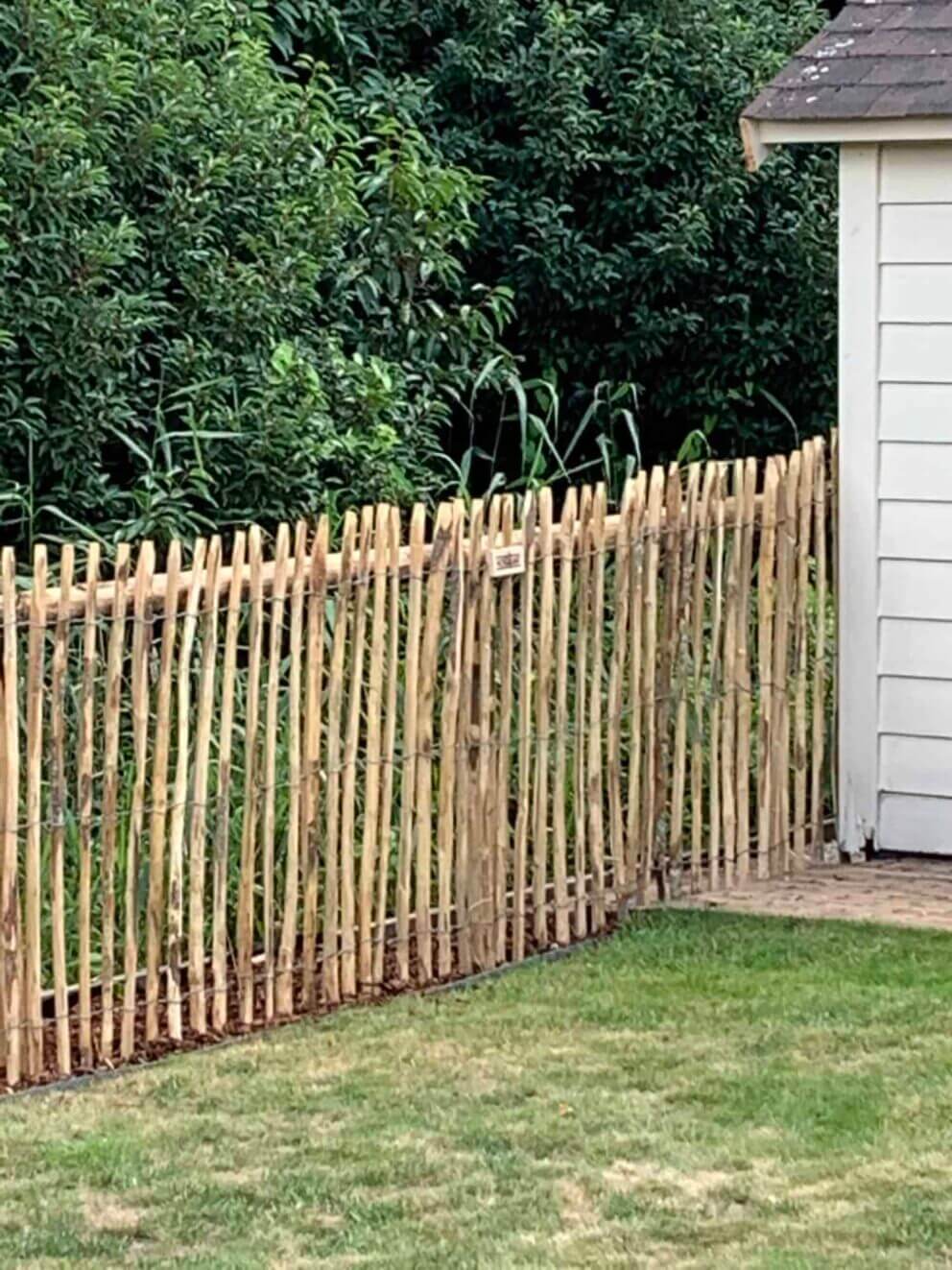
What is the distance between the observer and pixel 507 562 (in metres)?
7.72

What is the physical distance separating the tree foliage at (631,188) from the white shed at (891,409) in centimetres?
317

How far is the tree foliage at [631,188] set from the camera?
12.5 metres

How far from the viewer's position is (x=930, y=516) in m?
9.27

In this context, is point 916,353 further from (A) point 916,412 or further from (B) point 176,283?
(B) point 176,283

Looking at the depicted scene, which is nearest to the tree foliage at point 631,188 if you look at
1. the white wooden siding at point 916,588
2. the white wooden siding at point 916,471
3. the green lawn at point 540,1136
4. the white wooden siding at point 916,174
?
the white wooden siding at point 916,174

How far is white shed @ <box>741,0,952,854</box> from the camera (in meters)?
9.16

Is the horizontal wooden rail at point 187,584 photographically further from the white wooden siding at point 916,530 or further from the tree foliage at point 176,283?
the white wooden siding at point 916,530

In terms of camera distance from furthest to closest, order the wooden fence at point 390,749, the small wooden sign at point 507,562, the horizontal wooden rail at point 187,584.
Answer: the small wooden sign at point 507,562 < the wooden fence at point 390,749 < the horizontal wooden rail at point 187,584

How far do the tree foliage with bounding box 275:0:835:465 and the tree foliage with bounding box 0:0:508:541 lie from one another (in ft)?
5.88

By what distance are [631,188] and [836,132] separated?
11.9 feet

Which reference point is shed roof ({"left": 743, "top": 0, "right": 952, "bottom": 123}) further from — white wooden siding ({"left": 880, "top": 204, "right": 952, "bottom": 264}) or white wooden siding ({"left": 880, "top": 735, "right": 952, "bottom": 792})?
white wooden siding ({"left": 880, "top": 735, "right": 952, "bottom": 792})

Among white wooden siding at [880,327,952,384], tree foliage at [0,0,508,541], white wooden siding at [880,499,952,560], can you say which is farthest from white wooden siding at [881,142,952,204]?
tree foliage at [0,0,508,541]

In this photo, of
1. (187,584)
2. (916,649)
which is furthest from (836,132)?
(187,584)

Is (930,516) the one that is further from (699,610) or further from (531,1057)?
(531,1057)
